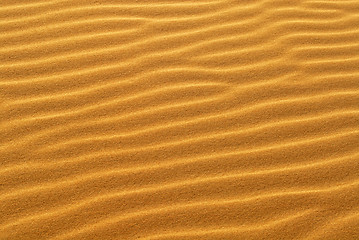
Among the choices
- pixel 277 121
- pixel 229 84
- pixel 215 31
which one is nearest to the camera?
pixel 277 121

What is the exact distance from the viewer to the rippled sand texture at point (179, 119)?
2.29 meters

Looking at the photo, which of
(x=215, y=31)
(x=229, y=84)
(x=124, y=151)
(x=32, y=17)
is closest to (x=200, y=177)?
(x=124, y=151)

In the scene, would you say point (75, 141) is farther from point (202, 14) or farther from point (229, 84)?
point (202, 14)

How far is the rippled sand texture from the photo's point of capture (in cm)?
229

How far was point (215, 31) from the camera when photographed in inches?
126

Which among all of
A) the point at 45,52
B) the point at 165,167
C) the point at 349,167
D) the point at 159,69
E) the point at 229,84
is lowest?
the point at 349,167

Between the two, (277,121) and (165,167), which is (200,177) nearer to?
(165,167)

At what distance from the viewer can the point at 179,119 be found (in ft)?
8.80

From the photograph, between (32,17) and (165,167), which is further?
(32,17)

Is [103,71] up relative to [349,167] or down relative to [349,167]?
up

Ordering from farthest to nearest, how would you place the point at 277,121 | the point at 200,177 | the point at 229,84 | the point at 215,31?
the point at 215,31 < the point at 229,84 < the point at 277,121 < the point at 200,177

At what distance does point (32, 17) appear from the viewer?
10.7 feet

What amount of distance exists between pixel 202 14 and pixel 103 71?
869mm

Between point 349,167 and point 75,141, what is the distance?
1461mm
